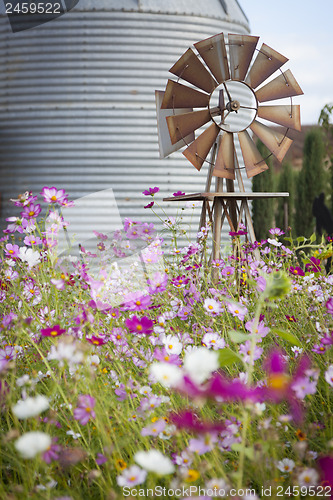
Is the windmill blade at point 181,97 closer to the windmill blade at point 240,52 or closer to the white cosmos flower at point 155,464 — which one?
the windmill blade at point 240,52

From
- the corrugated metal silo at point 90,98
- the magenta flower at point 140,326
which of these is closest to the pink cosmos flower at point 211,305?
the magenta flower at point 140,326

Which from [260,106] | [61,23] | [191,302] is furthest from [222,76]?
[61,23]

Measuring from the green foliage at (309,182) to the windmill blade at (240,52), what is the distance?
8.89m

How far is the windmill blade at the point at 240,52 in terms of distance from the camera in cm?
342

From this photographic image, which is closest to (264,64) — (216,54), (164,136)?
(216,54)

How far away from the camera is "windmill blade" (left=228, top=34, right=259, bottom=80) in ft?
11.2

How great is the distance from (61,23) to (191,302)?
4713mm

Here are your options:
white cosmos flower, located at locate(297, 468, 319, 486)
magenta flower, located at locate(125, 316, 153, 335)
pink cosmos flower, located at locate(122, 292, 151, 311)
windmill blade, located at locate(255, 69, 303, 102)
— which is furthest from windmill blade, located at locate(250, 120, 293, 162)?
white cosmos flower, located at locate(297, 468, 319, 486)

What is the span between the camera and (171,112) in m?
3.78

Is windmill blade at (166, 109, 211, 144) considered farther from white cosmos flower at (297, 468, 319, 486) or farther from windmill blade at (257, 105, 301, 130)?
white cosmos flower at (297, 468, 319, 486)

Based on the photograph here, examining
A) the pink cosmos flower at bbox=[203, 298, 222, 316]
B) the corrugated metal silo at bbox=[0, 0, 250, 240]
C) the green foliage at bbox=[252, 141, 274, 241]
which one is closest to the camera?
the pink cosmos flower at bbox=[203, 298, 222, 316]

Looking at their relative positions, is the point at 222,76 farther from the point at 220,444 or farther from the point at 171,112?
the point at 220,444

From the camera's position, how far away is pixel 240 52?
348 cm

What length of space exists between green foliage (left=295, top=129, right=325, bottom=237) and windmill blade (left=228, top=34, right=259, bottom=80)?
8.89 metres
